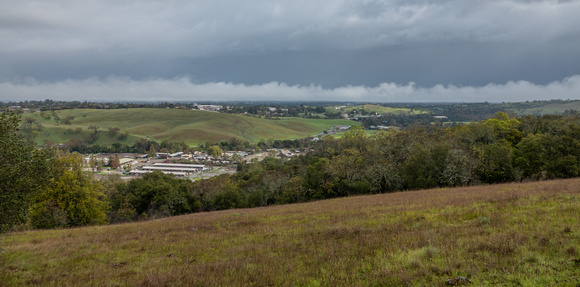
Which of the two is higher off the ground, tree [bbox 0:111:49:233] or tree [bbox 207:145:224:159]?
tree [bbox 0:111:49:233]

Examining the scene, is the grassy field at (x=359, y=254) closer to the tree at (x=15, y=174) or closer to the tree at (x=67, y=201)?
the tree at (x=15, y=174)

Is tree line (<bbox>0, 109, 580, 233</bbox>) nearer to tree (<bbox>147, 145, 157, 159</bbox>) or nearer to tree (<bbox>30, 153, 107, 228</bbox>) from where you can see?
tree (<bbox>30, 153, 107, 228</bbox>)

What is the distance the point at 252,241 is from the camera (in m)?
13.7

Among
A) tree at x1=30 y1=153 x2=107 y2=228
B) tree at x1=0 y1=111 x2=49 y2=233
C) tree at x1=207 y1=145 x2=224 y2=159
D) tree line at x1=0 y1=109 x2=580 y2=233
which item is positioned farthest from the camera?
tree at x1=207 y1=145 x2=224 y2=159

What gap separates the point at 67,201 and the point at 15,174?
29.2 m

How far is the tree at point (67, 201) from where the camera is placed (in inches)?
1307

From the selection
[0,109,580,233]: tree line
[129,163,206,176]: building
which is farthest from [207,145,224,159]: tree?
[0,109,580,233]: tree line

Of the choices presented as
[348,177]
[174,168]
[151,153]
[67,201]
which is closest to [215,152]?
[174,168]

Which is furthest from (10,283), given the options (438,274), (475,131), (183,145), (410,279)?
(183,145)

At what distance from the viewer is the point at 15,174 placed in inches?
472

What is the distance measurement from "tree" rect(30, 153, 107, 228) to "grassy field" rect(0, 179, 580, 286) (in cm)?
2212

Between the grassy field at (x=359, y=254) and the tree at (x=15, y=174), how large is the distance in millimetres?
2145

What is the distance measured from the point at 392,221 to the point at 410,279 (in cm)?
758

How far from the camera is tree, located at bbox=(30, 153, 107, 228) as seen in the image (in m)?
33.2
